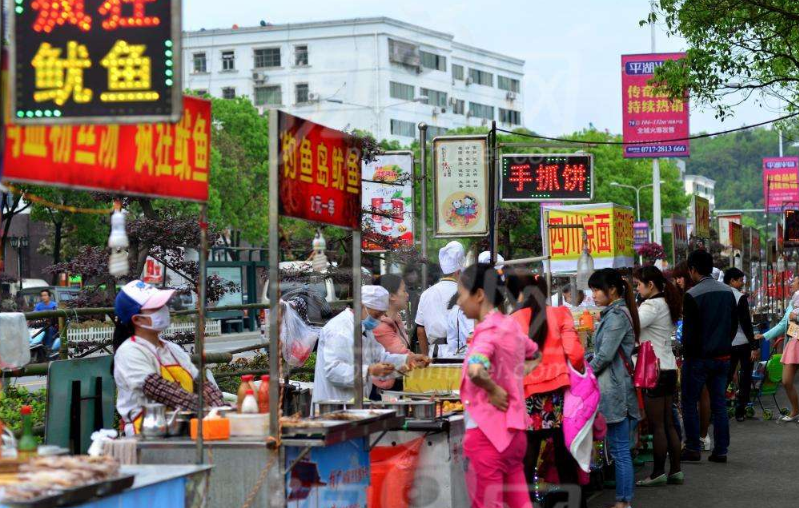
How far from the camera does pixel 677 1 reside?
64.8 feet

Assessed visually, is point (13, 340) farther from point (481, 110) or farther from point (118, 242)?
point (481, 110)

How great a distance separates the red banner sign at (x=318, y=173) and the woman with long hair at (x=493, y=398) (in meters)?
0.97

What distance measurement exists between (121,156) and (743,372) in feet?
40.2

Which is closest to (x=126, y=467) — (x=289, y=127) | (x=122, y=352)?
(x=122, y=352)

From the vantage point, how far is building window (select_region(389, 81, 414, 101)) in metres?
93.2

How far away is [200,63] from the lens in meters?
95.8

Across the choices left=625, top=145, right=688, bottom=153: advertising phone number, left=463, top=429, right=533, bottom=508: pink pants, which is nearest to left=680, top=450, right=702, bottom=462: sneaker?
left=463, top=429, right=533, bottom=508: pink pants

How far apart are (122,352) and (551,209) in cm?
1014

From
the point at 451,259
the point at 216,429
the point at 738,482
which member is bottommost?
the point at 738,482

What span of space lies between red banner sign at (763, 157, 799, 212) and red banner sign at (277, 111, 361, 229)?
50692 millimetres

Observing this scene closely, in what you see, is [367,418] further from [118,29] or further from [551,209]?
[551,209]

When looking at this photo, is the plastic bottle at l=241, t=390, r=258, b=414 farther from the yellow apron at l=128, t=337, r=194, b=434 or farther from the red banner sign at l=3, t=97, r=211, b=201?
the red banner sign at l=3, t=97, r=211, b=201

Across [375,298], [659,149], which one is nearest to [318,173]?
[375,298]

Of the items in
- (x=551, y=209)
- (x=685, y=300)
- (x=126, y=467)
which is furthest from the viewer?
(x=551, y=209)
